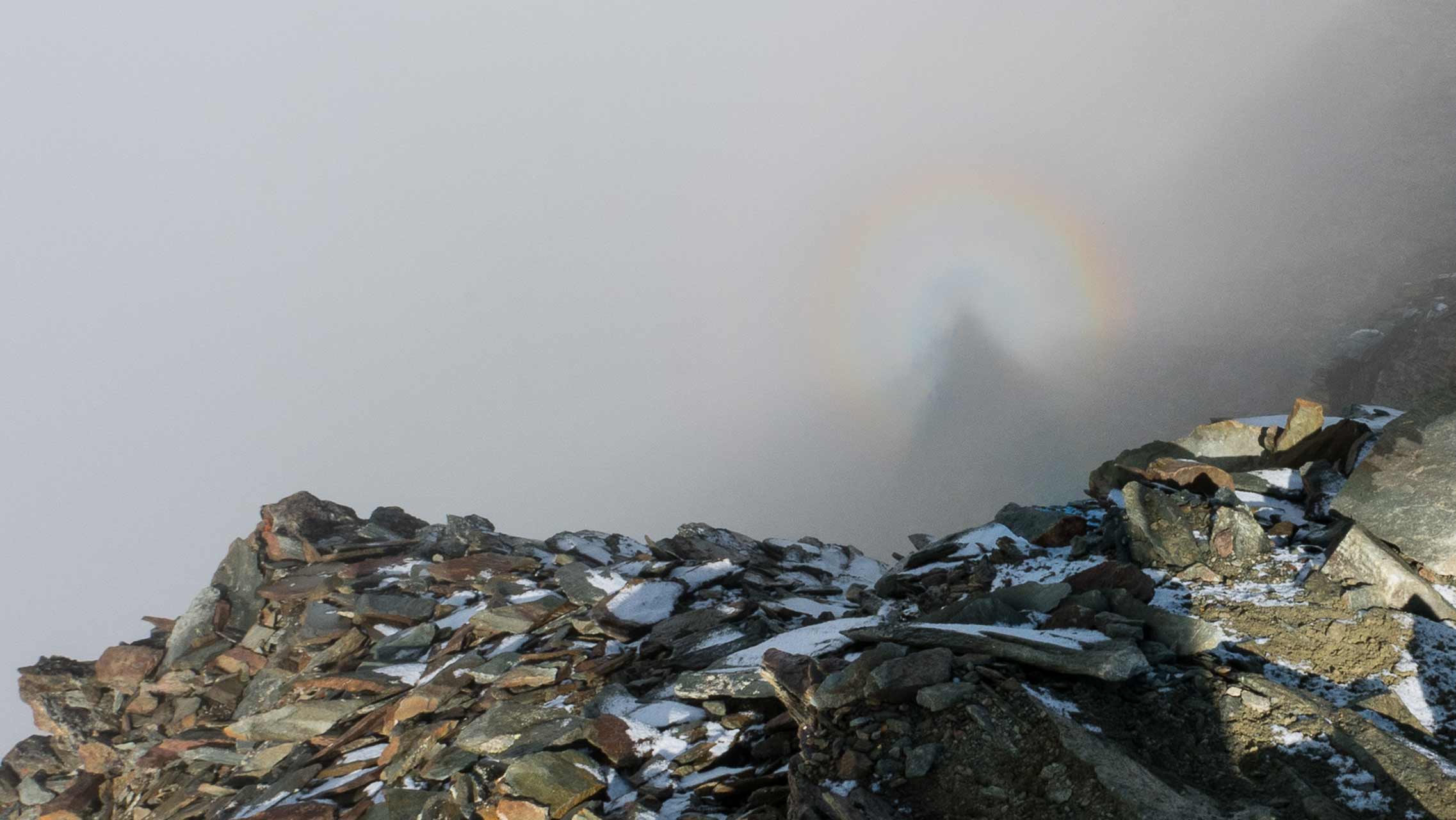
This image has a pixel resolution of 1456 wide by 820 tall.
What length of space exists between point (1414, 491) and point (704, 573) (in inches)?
407

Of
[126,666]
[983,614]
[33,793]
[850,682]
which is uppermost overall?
[850,682]

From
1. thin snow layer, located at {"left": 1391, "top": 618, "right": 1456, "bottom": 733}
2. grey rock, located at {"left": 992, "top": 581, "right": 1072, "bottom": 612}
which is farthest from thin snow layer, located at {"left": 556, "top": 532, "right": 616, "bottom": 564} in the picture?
thin snow layer, located at {"left": 1391, "top": 618, "right": 1456, "bottom": 733}

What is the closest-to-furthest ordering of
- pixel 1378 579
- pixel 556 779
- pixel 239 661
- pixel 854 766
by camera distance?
pixel 854 766 < pixel 556 779 < pixel 1378 579 < pixel 239 661

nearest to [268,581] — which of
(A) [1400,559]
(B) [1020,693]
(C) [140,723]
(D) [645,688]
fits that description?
(C) [140,723]

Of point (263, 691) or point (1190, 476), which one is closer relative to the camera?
point (1190, 476)

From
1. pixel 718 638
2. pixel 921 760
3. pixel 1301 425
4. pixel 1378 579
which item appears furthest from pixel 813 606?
pixel 1301 425

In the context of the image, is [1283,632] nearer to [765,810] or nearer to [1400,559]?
[1400,559]

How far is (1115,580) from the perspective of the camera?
8453 mm

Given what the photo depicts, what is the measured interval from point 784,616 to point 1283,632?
6.83 metres

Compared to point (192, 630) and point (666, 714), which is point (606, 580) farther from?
point (192, 630)

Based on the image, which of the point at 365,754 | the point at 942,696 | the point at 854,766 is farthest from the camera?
the point at 365,754

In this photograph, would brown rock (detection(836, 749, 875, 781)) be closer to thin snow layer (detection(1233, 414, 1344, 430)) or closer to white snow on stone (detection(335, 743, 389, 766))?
white snow on stone (detection(335, 743, 389, 766))

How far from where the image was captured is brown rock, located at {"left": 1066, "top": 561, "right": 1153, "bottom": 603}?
8.21m

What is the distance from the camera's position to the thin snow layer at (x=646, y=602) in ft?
39.3
